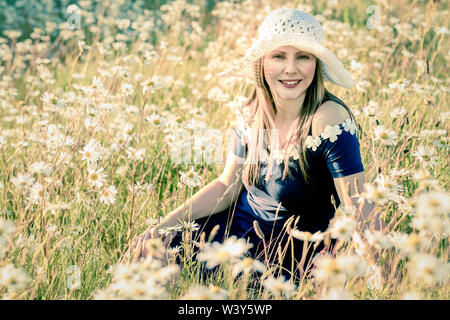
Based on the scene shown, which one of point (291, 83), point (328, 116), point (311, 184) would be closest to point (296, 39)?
point (291, 83)

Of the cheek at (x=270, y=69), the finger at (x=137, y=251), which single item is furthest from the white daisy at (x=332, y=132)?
the finger at (x=137, y=251)

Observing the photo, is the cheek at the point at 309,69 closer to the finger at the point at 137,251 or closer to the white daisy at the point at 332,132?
the white daisy at the point at 332,132

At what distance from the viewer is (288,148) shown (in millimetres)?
1894

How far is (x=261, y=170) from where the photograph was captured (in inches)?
79.6

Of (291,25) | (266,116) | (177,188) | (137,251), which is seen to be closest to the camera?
(137,251)

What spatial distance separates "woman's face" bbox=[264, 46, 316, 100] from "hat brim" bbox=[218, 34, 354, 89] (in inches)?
1.8

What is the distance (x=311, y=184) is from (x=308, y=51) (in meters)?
0.58

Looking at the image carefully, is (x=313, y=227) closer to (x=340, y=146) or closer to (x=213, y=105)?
(x=340, y=146)

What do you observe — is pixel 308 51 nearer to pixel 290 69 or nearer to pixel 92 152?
pixel 290 69

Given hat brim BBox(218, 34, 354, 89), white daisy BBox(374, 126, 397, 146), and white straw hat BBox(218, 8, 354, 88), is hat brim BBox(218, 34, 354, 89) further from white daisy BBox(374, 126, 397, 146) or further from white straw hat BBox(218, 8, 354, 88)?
white daisy BBox(374, 126, 397, 146)

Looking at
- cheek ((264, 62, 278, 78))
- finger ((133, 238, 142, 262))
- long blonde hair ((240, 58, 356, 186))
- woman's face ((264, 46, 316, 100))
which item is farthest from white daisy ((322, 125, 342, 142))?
finger ((133, 238, 142, 262))

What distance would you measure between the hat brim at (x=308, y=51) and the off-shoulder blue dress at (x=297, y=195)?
0.28 m

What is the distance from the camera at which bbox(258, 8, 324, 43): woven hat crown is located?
184cm

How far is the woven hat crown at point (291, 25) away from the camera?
1.84 metres
